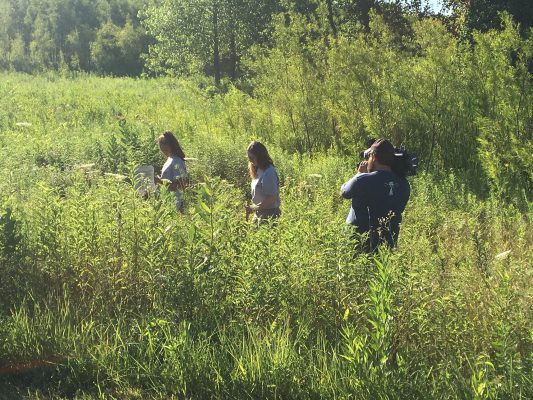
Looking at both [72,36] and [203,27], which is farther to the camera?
[72,36]

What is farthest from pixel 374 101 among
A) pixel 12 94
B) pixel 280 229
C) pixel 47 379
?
pixel 12 94

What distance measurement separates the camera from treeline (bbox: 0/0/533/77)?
20234 millimetres

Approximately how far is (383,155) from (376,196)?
369 mm

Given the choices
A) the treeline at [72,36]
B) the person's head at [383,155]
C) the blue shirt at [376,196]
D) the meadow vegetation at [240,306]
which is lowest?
the meadow vegetation at [240,306]

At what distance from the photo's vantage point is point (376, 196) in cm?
507

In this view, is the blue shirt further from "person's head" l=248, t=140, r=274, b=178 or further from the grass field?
"person's head" l=248, t=140, r=274, b=178

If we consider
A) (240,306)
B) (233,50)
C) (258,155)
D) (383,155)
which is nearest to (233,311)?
(240,306)

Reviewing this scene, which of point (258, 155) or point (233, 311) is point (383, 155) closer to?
point (258, 155)

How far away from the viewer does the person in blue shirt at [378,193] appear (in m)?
5.04

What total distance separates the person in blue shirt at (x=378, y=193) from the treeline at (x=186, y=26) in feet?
32.3

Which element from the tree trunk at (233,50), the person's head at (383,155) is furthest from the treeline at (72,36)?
the person's head at (383,155)

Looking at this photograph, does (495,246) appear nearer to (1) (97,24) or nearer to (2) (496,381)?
(2) (496,381)

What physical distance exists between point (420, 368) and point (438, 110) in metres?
9.22

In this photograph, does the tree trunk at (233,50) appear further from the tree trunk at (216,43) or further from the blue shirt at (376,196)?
the blue shirt at (376,196)
